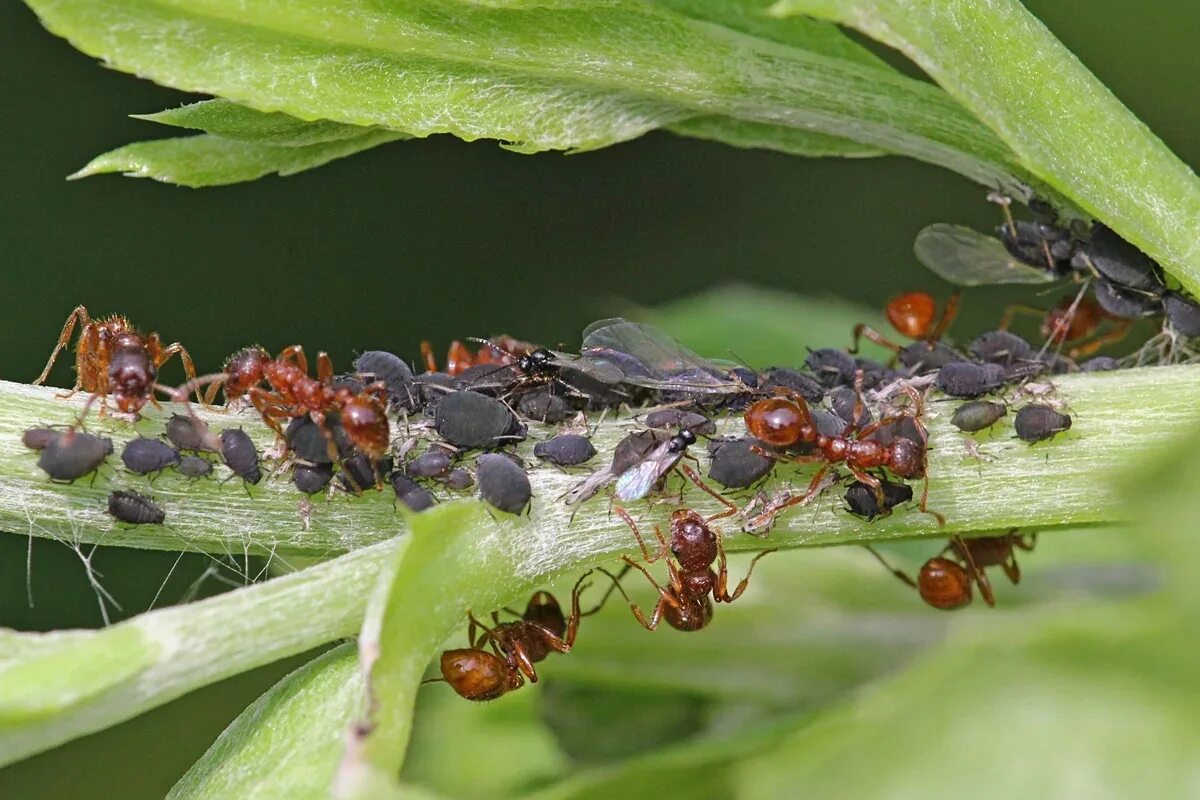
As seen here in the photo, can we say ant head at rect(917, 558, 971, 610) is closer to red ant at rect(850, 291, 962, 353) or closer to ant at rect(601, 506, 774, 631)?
ant at rect(601, 506, 774, 631)

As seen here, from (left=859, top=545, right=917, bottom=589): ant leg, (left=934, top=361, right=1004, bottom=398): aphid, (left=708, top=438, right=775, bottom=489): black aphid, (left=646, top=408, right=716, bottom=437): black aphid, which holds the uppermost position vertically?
(left=934, top=361, right=1004, bottom=398): aphid

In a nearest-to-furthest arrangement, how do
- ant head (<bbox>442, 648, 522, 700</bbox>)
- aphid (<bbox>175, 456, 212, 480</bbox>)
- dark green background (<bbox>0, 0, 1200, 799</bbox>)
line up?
aphid (<bbox>175, 456, 212, 480</bbox>) < ant head (<bbox>442, 648, 522, 700</bbox>) < dark green background (<bbox>0, 0, 1200, 799</bbox>)

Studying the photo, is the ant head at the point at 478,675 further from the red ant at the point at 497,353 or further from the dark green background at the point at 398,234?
the dark green background at the point at 398,234

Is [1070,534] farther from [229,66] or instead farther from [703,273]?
[703,273]

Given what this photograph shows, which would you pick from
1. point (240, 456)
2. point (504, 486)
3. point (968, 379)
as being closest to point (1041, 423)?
point (968, 379)

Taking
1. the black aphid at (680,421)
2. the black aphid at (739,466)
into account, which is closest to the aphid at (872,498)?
the black aphid at (739,466)

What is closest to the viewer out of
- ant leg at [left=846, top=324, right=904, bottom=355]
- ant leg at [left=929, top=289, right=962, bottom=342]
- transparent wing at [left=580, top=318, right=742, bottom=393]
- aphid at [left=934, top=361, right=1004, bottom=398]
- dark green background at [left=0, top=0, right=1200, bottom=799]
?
aphid at [left=934, top=361, right=1004, bottom=398]

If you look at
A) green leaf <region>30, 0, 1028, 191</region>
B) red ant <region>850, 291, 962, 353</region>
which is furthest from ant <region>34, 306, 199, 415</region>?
red ant <region>850, 291, 962, 353</region>
